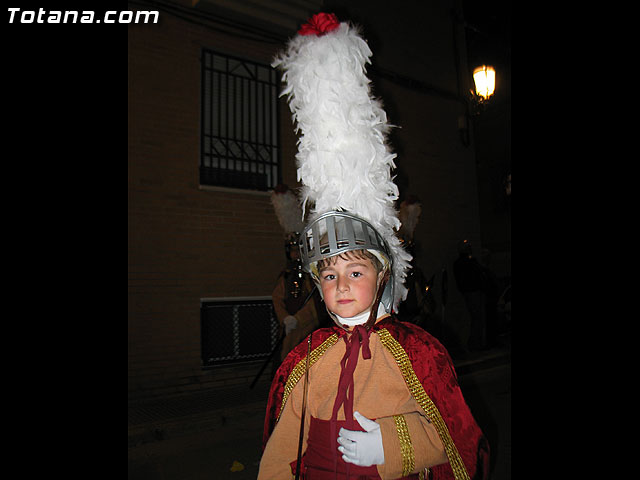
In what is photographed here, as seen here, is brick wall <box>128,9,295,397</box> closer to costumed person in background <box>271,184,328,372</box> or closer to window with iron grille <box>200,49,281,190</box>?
window with iron grille <box>200,49,281,190</box>

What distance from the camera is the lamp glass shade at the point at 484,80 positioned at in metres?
7.98

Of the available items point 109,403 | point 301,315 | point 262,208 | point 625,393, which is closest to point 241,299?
point 262,208

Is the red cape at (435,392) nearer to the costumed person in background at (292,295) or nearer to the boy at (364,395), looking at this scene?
the boy at (364,395)

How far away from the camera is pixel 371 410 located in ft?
5.96

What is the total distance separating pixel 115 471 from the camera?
3.23 metres

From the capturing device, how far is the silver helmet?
1.96 m

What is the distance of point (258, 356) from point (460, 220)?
580cm

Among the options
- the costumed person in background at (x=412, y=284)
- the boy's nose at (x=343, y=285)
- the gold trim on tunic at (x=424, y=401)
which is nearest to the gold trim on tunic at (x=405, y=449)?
the gold trim on tunic at (x=424, y=401)

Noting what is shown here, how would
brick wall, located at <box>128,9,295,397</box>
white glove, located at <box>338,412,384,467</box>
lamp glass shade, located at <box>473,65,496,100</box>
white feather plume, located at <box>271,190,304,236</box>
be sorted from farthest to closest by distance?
lamp glass shade, located at <box>473,65,496,100</box>
brick wall, located at <box>128,9,295,397</box>
white feather plume, located at <box>271,190,304,236</box>
white glove, located at <box>338,412,384,467</box>

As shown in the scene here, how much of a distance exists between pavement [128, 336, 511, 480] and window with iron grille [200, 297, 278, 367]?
1.78 ft

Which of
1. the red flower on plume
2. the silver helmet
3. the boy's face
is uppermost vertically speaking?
the red flower on plume

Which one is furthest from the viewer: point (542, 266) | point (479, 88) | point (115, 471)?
point (479, 88)

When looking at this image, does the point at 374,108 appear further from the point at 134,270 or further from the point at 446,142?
the point at 446,142
